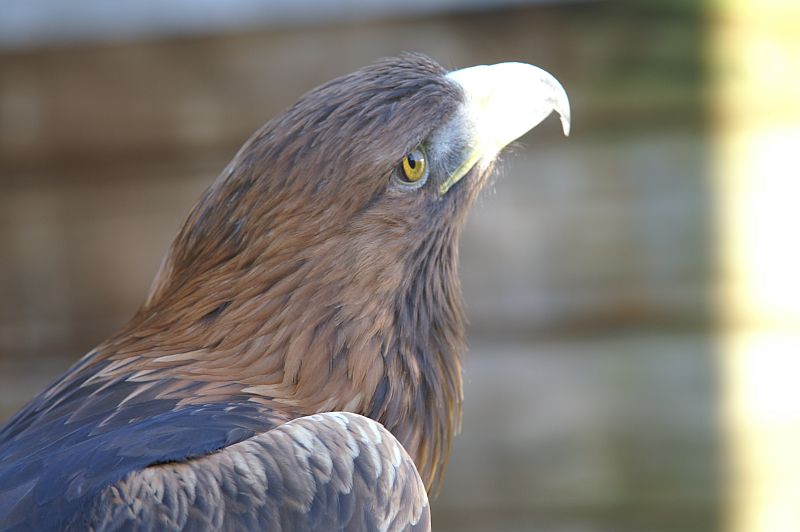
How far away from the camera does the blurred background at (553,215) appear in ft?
11.6

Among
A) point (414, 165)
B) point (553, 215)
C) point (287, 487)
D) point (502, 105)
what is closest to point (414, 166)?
point (414, 165)

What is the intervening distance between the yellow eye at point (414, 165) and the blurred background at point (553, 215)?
1708 mm

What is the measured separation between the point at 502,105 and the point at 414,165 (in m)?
0.20

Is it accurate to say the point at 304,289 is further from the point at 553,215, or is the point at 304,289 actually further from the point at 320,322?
the point at 553,215

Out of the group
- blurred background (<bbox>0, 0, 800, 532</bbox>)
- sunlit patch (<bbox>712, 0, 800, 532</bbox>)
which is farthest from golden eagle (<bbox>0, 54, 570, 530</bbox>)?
sunlit patch (<bbox>712, 0, 800, 532</bbox>)

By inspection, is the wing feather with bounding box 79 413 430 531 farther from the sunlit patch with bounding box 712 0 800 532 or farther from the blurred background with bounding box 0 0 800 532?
the sunlit patch with bounding box 712 0 800 532

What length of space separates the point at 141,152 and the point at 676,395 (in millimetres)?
2130

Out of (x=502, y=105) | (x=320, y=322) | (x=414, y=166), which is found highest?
(x=502, y=105)

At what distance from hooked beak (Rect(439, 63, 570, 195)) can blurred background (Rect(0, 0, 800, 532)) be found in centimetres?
163

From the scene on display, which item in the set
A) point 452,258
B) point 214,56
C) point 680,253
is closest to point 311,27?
point 214,56

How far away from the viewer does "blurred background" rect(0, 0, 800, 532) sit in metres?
3.53

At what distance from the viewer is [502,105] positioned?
1.86 meters

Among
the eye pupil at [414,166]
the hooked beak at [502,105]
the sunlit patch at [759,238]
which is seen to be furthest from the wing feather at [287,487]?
the sunlit patch at [759,238]

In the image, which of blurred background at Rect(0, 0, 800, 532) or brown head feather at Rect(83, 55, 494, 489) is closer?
brown head feather at Rect(83, 55, 494, 489)
